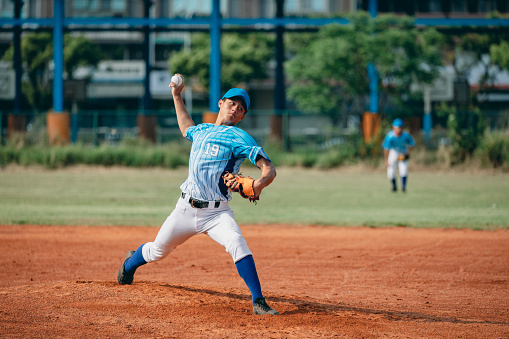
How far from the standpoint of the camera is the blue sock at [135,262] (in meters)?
6.06

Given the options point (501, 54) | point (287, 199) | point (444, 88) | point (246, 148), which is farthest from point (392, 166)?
point (501, 54)

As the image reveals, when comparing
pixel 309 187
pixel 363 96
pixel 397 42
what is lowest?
pixel 309 187

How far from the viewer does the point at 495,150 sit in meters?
25.0

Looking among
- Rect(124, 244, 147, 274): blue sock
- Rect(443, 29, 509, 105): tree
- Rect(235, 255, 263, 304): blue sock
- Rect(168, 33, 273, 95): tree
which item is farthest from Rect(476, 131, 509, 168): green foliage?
Rect(168, 33, 273, 95): tree

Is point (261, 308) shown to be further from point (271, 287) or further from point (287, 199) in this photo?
point (287, 199)

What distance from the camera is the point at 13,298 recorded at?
5.91 m

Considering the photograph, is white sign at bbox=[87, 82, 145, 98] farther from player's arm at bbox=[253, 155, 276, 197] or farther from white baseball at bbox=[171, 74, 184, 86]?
player's arm at bbox=[253, 155, 276, 197]

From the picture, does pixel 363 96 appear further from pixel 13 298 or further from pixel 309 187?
pixel 13 298

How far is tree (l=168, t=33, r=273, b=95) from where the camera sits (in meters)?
51.6

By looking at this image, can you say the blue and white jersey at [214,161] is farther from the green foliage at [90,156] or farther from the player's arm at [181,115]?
the green foliage at [90,156]

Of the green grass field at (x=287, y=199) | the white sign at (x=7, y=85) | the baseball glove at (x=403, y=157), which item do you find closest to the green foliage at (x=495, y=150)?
the green grass field at (x=287, y=199)

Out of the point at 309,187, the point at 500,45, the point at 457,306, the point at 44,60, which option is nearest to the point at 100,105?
the point at 44,60

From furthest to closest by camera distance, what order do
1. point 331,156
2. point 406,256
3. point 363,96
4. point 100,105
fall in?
point 100,105
point 363,96
point 331,156
point 406,256

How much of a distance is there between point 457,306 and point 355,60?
23.0m
